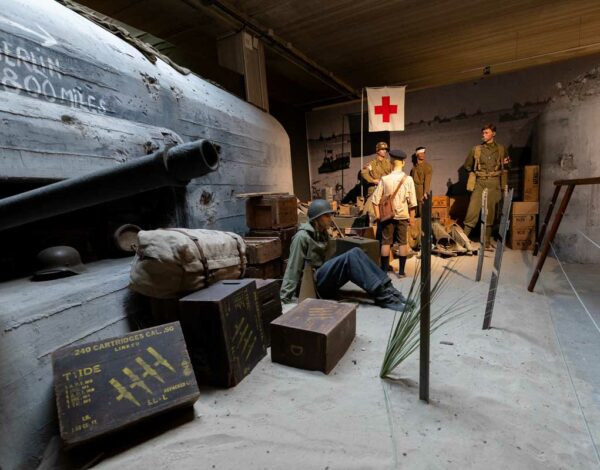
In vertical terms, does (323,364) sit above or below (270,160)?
below

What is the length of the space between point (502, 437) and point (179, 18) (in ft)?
21.7

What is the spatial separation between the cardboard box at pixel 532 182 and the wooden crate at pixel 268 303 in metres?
5.80

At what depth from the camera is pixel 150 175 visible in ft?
2.99

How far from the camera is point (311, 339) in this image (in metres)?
2.15

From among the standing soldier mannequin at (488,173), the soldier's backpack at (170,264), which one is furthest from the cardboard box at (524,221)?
the soldier's backpack at (170,264)

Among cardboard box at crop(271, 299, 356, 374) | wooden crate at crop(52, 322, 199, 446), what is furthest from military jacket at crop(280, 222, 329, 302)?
wooden crate at crop(52, 322, 199, 446)

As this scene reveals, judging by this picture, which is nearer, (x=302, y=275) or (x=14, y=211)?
(x=14, y=211)

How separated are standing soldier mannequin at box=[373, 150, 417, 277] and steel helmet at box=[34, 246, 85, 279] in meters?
3.74

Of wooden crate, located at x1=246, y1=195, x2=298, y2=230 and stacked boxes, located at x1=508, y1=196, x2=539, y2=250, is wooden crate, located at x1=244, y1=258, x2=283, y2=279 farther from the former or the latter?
stacked boxes, located at x1=508, y1=196, x2=539, y2=250

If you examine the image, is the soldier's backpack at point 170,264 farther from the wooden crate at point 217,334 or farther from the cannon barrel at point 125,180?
the cannon barrel at point 125,180

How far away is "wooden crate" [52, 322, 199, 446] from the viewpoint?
145cm

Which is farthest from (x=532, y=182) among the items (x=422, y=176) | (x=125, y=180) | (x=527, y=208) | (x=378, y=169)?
(x=125, y=180)

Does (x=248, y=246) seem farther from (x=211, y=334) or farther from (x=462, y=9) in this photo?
(x=462, y=9)

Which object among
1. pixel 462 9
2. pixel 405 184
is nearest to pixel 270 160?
pixel 405 184
